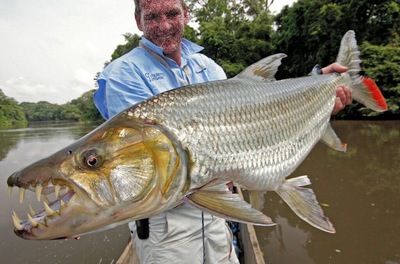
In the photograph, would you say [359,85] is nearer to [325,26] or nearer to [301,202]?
[301,202]

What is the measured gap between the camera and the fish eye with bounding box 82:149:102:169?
5.08 ft

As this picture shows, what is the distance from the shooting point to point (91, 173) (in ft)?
5.05

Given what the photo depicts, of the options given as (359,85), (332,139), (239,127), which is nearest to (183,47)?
(239,127)

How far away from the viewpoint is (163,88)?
8.41 ft

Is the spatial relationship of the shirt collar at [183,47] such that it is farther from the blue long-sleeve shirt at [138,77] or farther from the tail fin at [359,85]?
the tail fin at [359,85]

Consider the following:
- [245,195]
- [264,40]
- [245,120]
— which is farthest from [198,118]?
[264,40]

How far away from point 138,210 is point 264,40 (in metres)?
33.9

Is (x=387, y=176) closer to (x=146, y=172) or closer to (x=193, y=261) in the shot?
(x=193, y=261)

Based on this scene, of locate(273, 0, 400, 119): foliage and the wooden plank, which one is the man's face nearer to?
the wooden plank

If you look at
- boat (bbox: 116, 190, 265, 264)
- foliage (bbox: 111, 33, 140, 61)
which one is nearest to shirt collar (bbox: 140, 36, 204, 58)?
boat (bbox: 116, 190, 265, 264)

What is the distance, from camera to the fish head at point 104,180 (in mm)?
1477

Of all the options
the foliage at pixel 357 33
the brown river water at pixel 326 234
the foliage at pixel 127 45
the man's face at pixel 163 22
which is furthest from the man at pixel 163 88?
the foliage at pixel 127 45

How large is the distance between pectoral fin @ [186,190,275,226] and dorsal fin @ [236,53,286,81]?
88cm

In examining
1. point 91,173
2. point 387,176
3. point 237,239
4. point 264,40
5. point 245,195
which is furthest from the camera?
point 264,40
